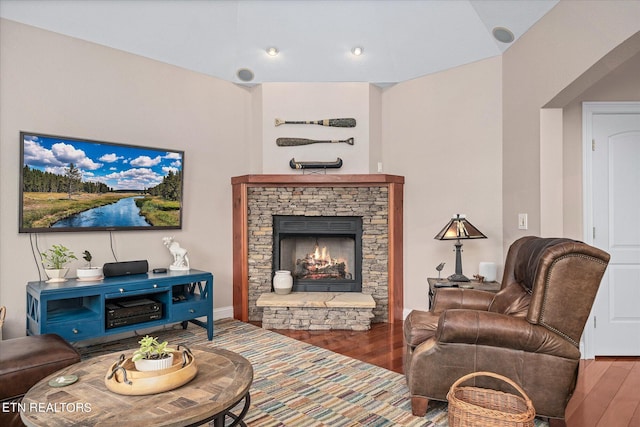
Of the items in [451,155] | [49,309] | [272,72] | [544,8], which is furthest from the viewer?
[272,72]

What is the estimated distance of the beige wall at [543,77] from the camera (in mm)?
2473

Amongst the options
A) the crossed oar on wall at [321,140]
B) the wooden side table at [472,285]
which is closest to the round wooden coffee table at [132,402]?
the wooden side table at [472,285]

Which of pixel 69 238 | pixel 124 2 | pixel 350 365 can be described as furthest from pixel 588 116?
pixel 69 238

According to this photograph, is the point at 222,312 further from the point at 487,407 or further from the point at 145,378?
the point at 487,407

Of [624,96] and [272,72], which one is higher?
[272,72]

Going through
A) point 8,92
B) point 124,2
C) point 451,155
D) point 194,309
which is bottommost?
point 194,309

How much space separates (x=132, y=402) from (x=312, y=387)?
146 cm

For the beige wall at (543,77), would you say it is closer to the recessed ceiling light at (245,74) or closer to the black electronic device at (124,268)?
the recessed ceiling light at (245,74)

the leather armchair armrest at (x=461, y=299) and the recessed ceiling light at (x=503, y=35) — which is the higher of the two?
the recessed ceiling light at (x=503, y=35)

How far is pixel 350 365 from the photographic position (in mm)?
3205

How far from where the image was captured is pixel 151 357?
1763 millimetres

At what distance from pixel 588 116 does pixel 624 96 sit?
1.08 ft

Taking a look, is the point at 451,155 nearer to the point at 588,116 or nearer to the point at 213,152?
the point at 588,116

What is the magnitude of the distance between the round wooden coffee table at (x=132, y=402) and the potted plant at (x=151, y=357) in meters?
0.12
